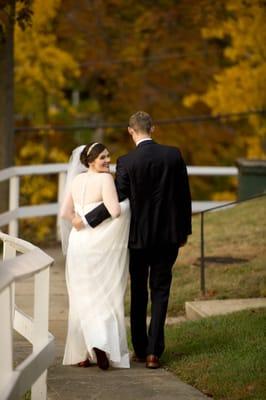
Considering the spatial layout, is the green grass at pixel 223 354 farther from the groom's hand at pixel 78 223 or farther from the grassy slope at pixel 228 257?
the grassy slope at pixel 228 257

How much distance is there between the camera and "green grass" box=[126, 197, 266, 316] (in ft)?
47.3

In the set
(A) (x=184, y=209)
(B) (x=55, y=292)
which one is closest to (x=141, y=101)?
(B) (x=55, y=292)

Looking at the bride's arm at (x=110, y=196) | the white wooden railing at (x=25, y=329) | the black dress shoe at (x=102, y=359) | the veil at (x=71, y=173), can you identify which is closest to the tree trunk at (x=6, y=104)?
the veil at (x=71, y=173)

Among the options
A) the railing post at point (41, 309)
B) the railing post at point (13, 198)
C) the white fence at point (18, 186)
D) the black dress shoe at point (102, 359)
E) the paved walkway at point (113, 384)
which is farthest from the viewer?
the railing post at point (13, 198)

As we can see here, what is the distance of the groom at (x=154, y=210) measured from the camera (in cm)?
1046

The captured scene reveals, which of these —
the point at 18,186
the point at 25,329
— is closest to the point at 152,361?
the point at 25,329

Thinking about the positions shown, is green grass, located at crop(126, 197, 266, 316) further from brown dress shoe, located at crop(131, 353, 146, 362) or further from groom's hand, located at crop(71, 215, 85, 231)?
groom's hand, located at crop(71, 215, 85, 231)

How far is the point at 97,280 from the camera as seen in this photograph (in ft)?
34.4

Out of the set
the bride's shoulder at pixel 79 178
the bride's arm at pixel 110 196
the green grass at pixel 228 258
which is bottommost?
the green grass at pixel 228 258

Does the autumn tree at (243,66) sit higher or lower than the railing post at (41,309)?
higher

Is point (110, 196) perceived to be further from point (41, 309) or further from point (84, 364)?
point (41, 309)

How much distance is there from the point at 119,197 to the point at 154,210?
0.29 metres

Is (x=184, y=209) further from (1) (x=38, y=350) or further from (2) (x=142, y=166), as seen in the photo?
(1) (x=38, y=350)

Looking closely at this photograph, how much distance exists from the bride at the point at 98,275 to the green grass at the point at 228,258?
3552 millimetres
